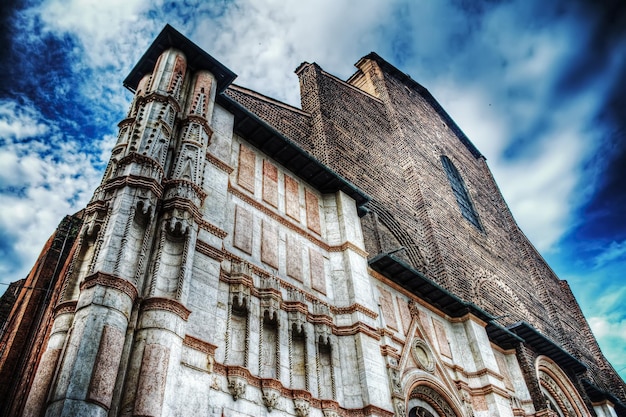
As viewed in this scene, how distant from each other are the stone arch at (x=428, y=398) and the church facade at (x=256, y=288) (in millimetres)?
52

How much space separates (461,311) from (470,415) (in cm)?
336

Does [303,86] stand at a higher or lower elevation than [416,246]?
higher

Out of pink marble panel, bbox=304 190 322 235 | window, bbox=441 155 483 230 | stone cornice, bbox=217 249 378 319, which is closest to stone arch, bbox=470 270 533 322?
window, bbox=441 155 483 230

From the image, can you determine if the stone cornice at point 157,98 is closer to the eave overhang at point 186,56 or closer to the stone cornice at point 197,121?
the stone cornice at point 197,121

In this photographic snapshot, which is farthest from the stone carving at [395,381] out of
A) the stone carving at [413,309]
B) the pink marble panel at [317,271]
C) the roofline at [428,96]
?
the roofline at [428,96]

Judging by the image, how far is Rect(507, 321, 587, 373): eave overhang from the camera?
18.1 m

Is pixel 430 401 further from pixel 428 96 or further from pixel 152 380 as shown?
pixel 428 96

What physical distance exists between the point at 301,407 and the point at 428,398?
5.35 m

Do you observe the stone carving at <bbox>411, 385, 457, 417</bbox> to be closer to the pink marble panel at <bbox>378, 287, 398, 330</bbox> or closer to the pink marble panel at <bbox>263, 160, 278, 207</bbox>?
the pink marble panel at <bbox>378, 287, 398, 330</bbox>

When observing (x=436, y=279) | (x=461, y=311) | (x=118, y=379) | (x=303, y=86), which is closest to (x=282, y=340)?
(x=118, y=379)

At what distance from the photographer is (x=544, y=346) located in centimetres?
1930

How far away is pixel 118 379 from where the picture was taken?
6930 millimetres

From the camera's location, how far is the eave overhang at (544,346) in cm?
1811

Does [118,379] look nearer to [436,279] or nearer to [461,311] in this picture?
[461,311]
